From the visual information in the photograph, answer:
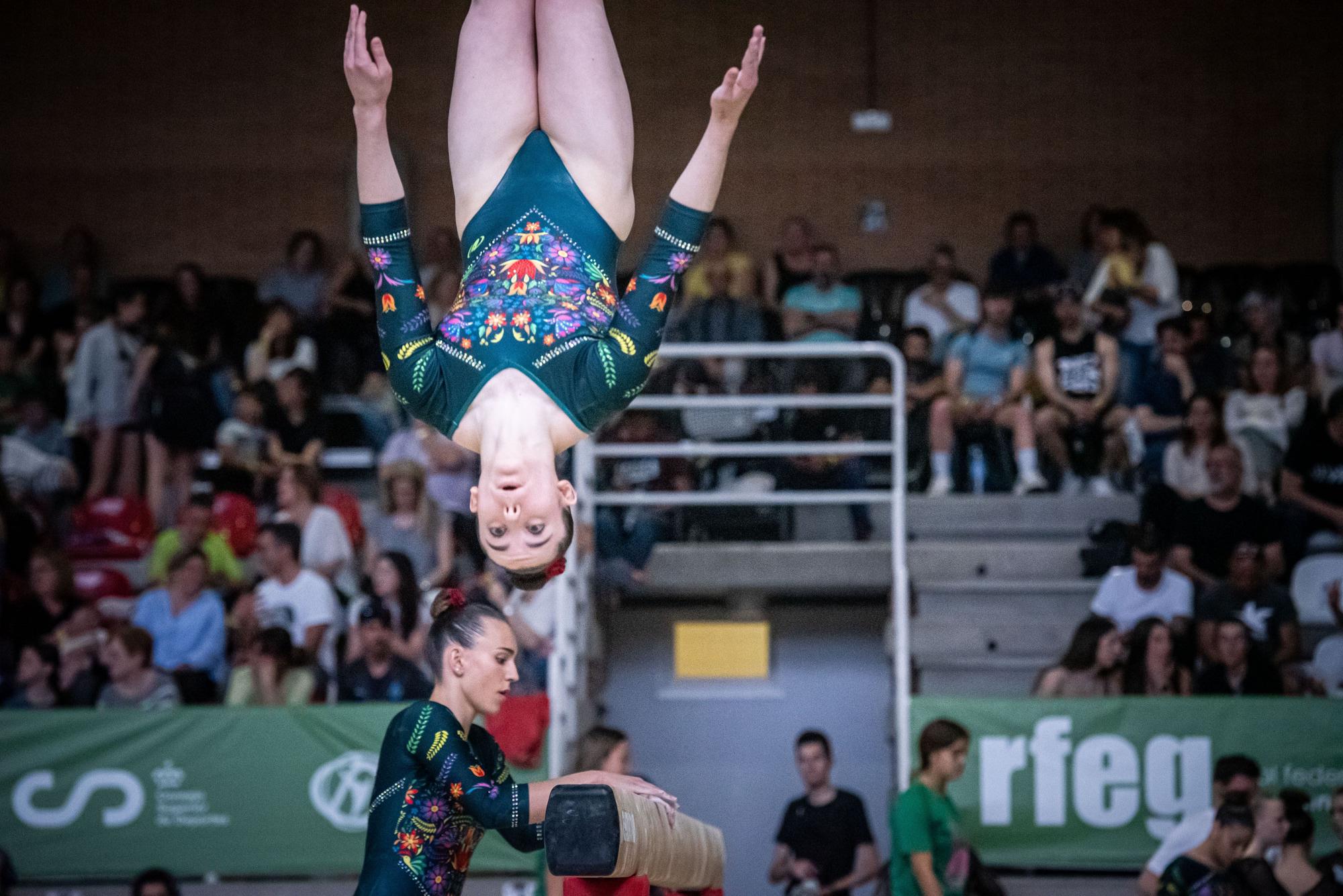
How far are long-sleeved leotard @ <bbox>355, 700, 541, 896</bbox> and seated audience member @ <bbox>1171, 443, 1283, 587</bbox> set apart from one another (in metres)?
4.64

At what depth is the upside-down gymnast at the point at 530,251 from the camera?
3.72 metres

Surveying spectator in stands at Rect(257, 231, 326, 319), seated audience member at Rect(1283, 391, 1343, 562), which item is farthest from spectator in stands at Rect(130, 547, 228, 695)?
seated audience member at Rect(1283, 391, 1343, 562)

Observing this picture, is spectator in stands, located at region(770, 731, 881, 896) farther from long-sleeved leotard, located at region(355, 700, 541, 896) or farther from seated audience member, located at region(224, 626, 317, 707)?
long-sleeved leotard, located at region(355, 700, 541, 896)

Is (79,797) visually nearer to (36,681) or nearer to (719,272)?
(36,681)

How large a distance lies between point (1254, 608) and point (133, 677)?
16.6ft

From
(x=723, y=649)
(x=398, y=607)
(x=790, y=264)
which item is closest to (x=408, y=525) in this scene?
(x=398, y=607)

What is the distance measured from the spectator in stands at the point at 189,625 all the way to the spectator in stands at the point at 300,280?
296 centimetres

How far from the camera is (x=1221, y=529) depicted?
7.52 metres

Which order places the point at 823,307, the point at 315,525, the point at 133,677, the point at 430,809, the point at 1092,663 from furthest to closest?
the point at 823,307 → the point at 315,525 → the point at 133,677 → the point at 1092,663 → the point at 430,809

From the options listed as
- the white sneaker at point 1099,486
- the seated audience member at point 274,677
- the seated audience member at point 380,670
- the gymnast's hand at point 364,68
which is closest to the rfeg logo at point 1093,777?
the white sneaker at point 1099,486

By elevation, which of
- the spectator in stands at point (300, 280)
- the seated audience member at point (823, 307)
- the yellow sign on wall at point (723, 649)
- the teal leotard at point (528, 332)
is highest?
the spectator in stands at point (300, 280)

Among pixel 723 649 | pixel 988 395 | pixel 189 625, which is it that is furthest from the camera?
pixel 988 395

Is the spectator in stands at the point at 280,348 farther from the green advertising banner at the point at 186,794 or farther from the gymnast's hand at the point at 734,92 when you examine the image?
the gymnast's hand at the point at 734,92

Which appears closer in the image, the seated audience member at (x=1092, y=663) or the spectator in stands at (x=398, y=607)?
the seated audience member at (x=1092, y=663)
